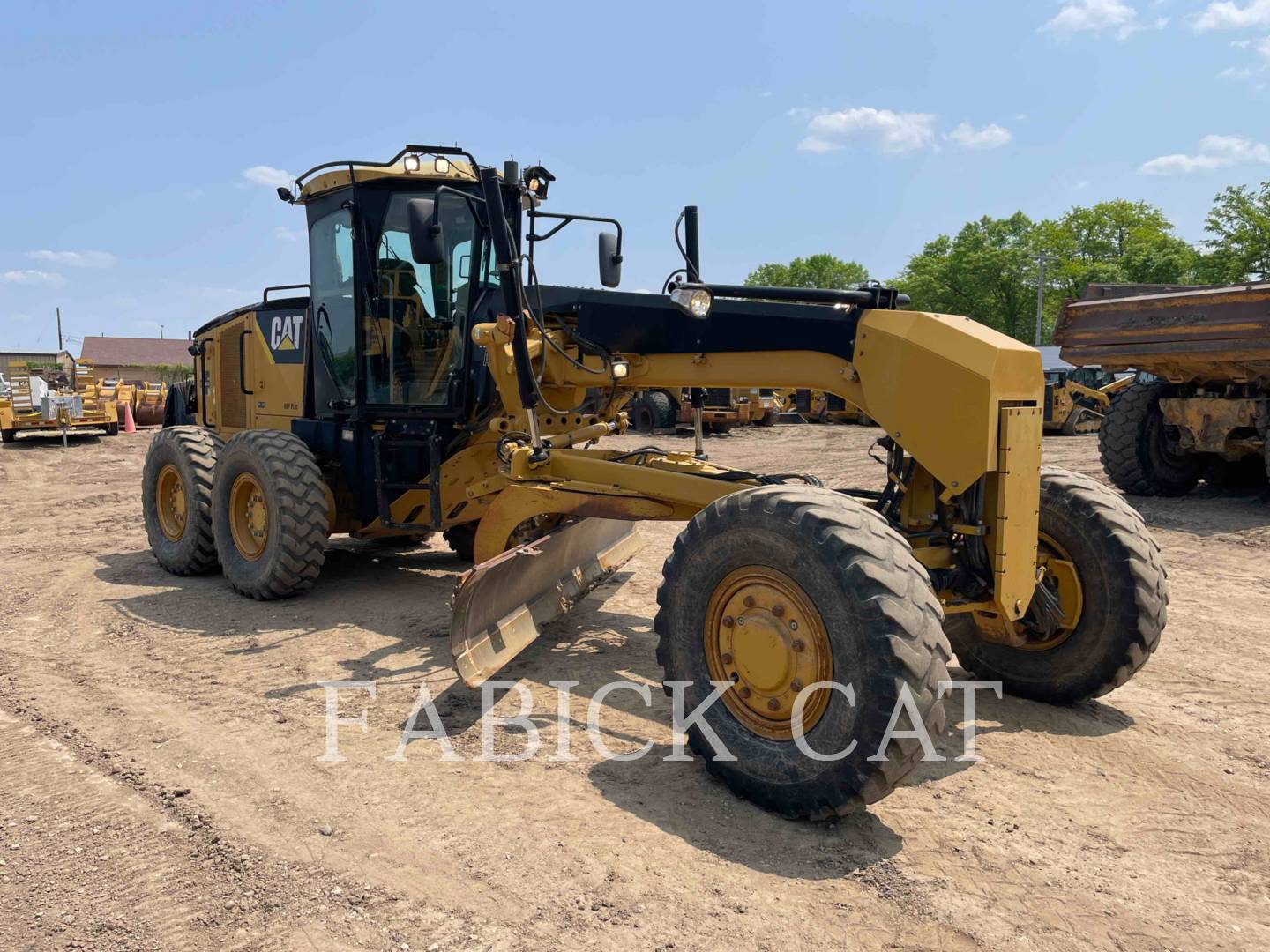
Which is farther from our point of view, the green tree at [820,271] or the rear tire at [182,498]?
A: the green tree at [820,271]

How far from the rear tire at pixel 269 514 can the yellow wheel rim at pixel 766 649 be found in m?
3.70

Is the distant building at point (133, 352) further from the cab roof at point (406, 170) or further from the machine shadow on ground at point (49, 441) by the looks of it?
the cab roof at point (406, 170)

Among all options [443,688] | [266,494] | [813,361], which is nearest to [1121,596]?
[813,361]

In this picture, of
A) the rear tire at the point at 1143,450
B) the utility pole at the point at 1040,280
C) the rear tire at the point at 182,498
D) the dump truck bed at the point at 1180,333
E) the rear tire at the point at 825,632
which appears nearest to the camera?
the rear tire at the point at 825,632

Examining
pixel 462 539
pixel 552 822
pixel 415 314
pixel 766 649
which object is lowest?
pixel 552 822

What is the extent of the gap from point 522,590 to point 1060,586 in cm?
275

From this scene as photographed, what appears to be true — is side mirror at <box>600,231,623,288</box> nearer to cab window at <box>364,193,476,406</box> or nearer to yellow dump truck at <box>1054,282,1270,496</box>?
cab window at <box>364,193,476,406</box>

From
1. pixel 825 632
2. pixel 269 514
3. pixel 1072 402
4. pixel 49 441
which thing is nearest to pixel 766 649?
pixel 825 632

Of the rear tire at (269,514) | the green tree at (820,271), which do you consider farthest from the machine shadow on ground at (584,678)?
the green tree at (820,271)

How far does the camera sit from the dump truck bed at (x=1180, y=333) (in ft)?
31.9

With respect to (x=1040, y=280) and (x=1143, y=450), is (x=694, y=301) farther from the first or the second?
(x=1040, y=280)

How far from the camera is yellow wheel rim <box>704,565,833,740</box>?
11.1 feet

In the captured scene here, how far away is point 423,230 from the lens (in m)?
5.04

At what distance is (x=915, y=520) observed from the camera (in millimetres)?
4145
